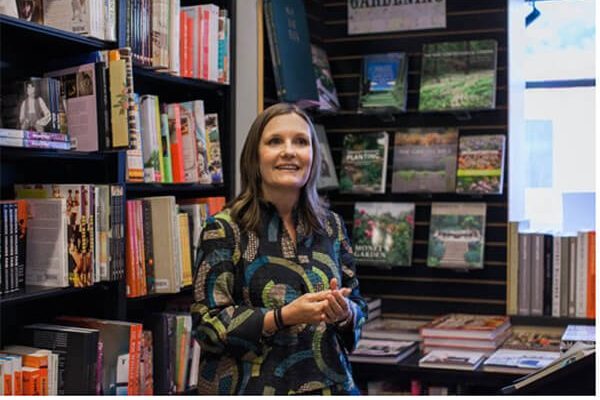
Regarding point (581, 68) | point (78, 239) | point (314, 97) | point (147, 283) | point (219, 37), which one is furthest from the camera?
point (581, 68)

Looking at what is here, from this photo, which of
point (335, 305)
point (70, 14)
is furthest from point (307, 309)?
point (70, 14)

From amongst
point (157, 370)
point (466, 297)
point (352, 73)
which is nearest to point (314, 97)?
point (352, 73)

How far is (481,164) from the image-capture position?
3.87m

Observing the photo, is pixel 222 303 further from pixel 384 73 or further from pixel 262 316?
pixel 384 73

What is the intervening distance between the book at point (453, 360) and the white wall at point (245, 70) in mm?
999

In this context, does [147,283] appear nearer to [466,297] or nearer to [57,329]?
[57,329]

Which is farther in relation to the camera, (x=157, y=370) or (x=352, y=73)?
(x=352, y=73)

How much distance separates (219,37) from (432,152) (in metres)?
1.14

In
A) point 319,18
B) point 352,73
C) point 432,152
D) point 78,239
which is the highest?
point 319,18

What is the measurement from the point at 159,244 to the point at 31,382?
703mm

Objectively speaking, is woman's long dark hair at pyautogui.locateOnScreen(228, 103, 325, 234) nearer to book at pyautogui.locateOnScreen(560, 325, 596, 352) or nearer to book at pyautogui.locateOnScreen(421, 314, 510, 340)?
book at pyautogui.locateOnScreen(560, 325, 596, 352)

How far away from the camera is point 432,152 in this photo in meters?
3.97

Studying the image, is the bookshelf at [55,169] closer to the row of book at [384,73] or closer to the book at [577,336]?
the row of book at [384,73]

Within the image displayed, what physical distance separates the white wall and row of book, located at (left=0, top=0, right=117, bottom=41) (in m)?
0.88
